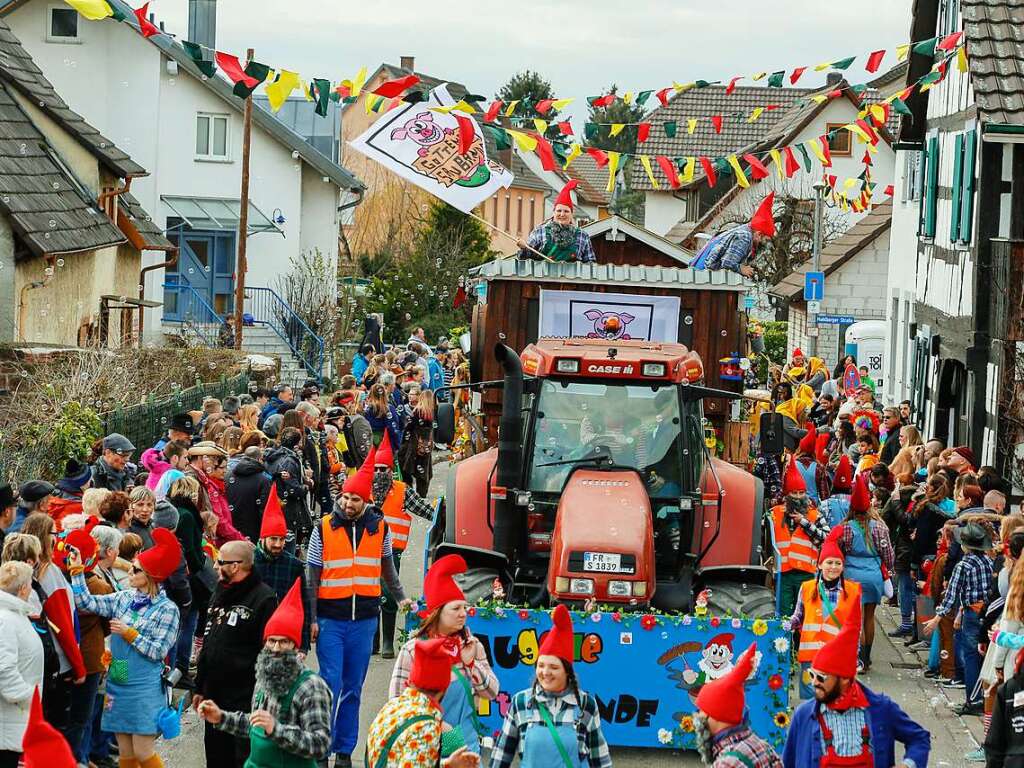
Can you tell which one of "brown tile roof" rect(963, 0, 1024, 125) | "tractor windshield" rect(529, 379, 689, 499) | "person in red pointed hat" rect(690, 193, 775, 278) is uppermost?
"brown tile roof" rect(963, 0, 1024, 125)

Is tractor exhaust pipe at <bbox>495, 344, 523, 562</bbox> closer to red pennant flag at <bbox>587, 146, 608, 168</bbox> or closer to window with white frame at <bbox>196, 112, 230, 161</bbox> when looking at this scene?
red pennant flag at <bbox>587, 146, 608, 168</bbox>

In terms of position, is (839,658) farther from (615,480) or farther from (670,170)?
(670,170)

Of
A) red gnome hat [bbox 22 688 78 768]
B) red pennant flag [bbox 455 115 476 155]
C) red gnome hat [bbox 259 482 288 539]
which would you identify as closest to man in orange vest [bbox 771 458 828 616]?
Result: red gnome hat [bbox 259 482 288 539]

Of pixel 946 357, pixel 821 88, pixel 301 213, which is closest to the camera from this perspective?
pixel 946 357

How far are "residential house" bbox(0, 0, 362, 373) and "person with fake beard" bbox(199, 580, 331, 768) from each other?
35026mm

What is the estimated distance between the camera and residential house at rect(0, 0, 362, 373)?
4369 cm

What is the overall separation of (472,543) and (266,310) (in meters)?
33.3

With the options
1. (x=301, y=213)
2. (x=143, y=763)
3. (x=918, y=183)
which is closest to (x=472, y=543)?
(x=143, y=763)

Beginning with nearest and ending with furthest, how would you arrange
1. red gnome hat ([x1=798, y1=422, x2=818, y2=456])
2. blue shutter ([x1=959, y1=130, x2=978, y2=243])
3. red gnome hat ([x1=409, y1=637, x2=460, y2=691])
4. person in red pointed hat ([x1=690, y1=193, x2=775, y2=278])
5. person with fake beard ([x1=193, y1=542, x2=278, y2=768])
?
red gnome hat ([x1=409, y1=637, x2=460, y2=691])
person with fake beard ([x1=193, y1=542, x2=278, y2=768])
red gnome hat ([x1=798, y1=422, x2=818, y2=456])
person in red pointed hat ([x1=690, y1=193, x2=775, y2=278])
blue shutter ([x1=959, y1=130, x2=978, y2=243])

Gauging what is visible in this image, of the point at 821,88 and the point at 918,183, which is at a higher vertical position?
the point at 821,88

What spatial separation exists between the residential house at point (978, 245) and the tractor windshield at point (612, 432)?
9337 millimetres

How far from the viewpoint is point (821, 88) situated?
7344 centimetres

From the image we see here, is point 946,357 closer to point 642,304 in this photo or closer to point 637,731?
point 642,304

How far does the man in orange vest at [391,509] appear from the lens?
14.1 meters
